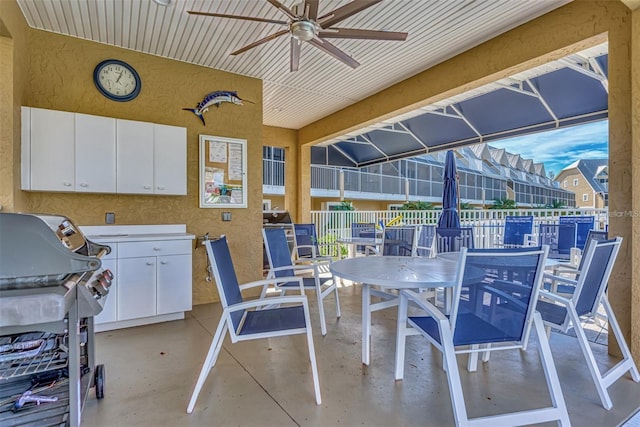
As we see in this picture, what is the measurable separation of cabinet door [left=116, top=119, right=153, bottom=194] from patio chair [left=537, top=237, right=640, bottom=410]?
12.3ft

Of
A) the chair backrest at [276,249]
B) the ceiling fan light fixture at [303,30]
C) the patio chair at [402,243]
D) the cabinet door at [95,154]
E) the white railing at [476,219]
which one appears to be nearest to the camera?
the ceiling fan light fixture at [303,30]

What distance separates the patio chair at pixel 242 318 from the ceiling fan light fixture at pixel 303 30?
5.75 ft

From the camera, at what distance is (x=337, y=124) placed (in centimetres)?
591

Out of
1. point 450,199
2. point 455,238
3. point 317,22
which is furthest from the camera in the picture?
point 450,199

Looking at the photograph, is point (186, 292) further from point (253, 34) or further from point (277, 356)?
point (253, 34)

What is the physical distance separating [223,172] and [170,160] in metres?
0.72

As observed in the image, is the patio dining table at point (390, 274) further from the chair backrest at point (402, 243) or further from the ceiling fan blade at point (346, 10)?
the ceiling fan blade at point (346, 10)

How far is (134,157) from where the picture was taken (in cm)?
339

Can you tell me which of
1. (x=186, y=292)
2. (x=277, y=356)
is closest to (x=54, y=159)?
(x=186, y=292)

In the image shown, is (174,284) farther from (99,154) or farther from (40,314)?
(40,314)

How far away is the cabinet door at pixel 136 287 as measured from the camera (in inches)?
121

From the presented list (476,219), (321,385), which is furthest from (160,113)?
(476,219)

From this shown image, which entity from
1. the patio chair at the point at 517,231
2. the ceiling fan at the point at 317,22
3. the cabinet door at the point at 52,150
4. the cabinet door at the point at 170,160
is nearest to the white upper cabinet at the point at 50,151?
the cabinet door at the point at 52,150

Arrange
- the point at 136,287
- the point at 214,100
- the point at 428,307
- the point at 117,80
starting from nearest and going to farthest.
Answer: the point at 428,307
the point at 136,287
the point at 117,80
the point at 214,100
